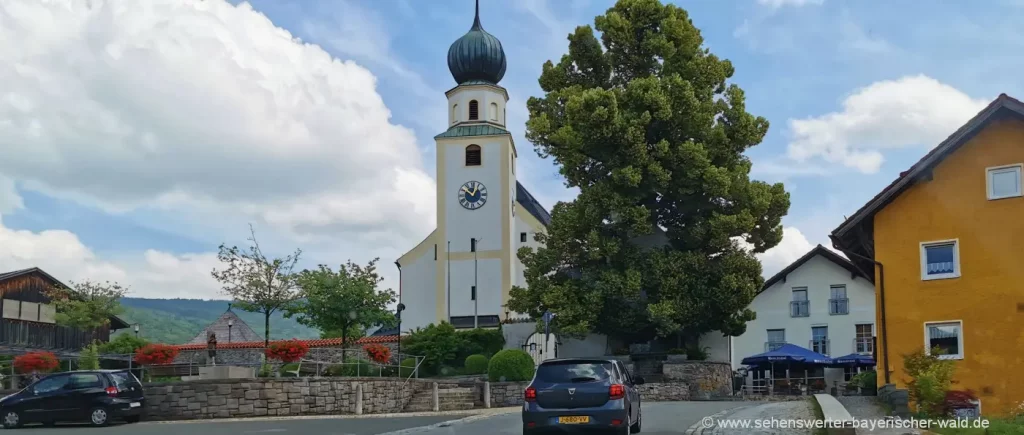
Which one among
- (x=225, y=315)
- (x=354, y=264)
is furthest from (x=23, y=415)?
(x=225, y=315)

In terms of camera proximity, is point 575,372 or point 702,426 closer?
point 575,372

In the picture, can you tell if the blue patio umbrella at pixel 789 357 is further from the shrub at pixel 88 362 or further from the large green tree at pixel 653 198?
the shrub at pixel 88 362

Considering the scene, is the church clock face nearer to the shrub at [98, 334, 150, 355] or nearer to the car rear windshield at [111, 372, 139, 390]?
the shrub at [98, 334, 150, 355]

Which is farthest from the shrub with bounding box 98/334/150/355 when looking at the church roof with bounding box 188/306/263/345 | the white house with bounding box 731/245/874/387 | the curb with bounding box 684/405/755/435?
the white house with bounding box 731/245/874/387

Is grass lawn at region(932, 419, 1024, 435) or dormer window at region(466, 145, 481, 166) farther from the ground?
dormer window at region(466, 145, 481, 166)

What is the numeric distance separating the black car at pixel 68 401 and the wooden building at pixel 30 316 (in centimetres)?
2313

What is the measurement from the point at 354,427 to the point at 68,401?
24.5 ft

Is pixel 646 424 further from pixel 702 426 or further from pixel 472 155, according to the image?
pixel 472 155

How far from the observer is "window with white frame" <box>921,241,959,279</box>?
25281 millimetres

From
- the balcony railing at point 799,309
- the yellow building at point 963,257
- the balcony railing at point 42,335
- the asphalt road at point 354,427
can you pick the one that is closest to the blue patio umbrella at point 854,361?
the balcony railing at point 799,309

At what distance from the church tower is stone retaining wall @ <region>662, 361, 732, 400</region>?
1958cm

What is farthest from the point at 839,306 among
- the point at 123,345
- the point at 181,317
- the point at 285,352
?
the point at 181,317

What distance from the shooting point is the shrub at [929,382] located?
706 inches

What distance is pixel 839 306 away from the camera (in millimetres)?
55156
